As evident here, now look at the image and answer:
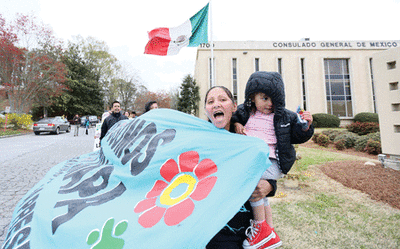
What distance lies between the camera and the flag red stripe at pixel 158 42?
9.29 meters

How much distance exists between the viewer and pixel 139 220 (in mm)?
1461

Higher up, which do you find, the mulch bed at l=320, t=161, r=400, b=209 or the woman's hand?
the woman's hand

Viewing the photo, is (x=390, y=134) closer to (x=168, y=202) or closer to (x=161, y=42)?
(x=168, y=202)

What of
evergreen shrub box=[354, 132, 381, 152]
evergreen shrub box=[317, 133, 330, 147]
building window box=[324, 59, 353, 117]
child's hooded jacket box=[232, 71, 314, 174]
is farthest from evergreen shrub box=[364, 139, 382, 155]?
building window box=[324, 59, 353, 117]

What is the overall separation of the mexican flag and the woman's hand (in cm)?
855

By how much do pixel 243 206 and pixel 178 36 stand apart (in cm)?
898

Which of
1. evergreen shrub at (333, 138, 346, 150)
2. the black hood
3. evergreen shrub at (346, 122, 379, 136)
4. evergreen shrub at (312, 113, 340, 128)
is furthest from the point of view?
evergreen shrub at (312, 113, 340, 128)

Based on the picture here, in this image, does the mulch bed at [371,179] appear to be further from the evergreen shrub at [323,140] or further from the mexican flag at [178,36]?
the mexican flag at [178,36]

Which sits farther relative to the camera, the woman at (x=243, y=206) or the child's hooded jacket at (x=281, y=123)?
the child's hooded jacket at (x=281, y=123)

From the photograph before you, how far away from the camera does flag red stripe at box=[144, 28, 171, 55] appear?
929 cm

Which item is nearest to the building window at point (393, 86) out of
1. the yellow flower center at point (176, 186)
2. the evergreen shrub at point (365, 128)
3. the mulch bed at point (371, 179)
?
the mulch bed at point (371, 179)

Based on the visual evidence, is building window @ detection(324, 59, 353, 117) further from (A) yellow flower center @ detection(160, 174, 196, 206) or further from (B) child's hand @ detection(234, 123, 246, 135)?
(A) yellow flower center @ detection(160, 174, 196, 206)

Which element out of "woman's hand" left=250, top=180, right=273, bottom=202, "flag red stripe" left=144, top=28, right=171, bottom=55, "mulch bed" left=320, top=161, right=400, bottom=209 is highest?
"flag red stripe" left=144, top=28, right=171, bottom=55

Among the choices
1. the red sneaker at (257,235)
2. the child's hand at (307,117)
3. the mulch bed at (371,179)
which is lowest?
the mulch bed at (371,179)
